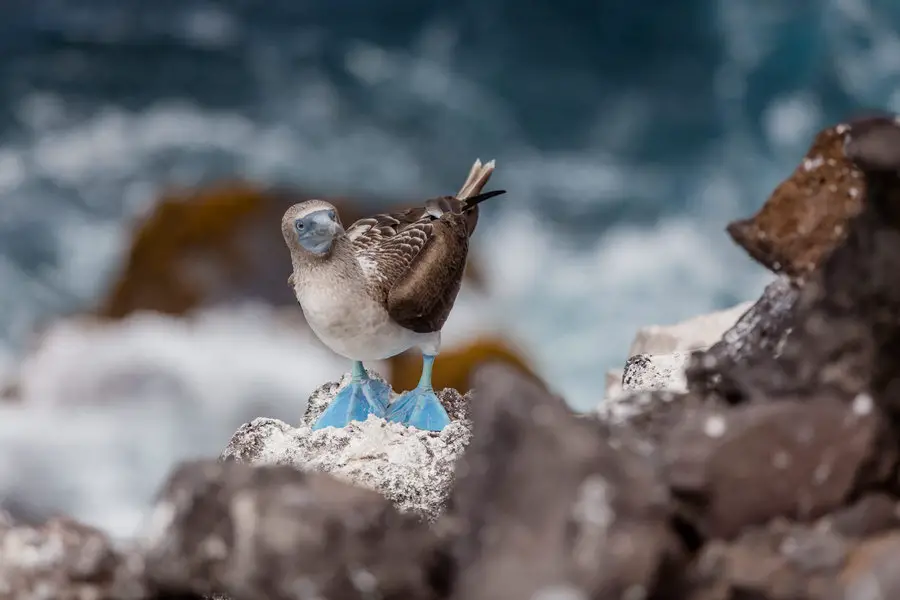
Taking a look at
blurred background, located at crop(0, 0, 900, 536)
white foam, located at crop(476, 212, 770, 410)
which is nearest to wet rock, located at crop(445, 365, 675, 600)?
blurred background, located at crop(0, 0, 900, 536)

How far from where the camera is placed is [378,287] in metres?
2.29

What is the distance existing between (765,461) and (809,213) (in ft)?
1.66

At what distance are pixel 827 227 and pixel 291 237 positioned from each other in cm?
111

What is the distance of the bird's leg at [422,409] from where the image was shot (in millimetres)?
2350

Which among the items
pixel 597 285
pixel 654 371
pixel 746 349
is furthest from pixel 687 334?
pixel 597 285

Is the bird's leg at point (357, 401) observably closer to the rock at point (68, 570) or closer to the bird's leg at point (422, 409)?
the bird's leg at point (422, 409)

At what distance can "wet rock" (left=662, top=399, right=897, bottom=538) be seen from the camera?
1.30m

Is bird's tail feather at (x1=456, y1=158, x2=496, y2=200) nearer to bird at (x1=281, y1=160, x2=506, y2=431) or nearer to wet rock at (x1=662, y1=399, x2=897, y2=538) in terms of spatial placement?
bird at (x1=281, y1=160, x2=506, y2=431)

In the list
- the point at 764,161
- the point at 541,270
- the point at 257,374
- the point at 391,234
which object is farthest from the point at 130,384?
the point at 764,161

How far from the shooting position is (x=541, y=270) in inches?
307

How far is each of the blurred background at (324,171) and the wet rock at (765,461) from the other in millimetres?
3925

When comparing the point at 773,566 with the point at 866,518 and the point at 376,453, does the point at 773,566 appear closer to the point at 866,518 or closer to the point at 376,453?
the point at 866,518

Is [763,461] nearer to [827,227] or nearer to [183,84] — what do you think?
[827,227]

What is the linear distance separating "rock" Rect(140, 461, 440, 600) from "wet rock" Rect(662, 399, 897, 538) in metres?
0.38
